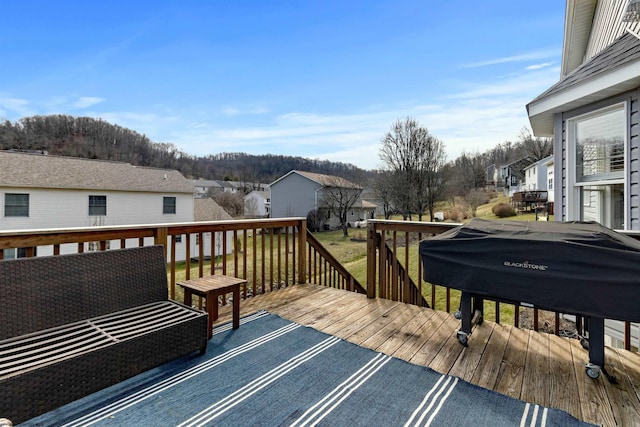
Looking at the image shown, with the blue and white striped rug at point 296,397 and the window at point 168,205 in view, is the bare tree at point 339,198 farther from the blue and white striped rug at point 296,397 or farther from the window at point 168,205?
the blue and white striped rug at point 296,397

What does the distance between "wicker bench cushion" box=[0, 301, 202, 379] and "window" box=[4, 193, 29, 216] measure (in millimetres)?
17414

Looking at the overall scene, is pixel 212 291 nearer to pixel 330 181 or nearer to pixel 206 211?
pixel 206 211

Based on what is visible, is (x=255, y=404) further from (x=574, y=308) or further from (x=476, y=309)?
(x=476, y=309)

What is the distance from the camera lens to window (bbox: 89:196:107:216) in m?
16.6

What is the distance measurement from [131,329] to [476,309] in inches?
120

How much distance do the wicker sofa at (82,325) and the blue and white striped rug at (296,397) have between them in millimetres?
146

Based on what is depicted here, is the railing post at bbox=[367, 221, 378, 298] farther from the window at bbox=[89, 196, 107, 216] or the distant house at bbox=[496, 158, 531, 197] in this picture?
the distant house at bbox=[496, 158, 531, 197]

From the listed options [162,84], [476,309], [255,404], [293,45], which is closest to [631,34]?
[476,309]

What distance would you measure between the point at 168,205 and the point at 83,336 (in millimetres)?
18998

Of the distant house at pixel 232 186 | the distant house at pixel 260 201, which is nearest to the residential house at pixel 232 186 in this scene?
the distant house at pixel 232 186

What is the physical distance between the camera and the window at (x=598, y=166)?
373 cm

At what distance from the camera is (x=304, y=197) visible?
29781 millimetres

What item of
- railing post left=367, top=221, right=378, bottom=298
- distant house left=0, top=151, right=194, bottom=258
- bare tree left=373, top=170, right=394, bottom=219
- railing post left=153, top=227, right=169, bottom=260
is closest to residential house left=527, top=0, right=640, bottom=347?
railing post left=367, top=221, right=378, bottom=298

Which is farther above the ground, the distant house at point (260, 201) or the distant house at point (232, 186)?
the distant house at point (232, 186)
